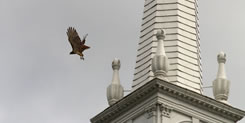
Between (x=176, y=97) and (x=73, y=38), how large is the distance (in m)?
9.19

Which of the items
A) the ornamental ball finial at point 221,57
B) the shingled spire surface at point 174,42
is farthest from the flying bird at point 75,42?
the ornamental ball finial at point 221,57

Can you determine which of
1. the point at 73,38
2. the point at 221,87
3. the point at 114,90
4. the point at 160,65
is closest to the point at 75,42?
the point at 73,38

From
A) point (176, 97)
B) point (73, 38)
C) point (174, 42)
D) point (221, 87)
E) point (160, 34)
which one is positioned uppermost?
point (73, 38)

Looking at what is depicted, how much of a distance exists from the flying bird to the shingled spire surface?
3.79m

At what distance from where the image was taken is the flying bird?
86188 mm

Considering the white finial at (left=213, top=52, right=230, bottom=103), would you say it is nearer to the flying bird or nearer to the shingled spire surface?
the shingled spire surface

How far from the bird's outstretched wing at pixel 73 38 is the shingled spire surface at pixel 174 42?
4153 millimetres

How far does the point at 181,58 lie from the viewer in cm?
8394

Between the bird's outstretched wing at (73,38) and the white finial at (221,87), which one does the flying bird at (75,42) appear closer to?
the bird's outstretched wing at (73,38)

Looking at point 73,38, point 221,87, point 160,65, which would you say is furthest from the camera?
point 73,38

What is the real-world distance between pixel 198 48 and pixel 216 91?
384cm

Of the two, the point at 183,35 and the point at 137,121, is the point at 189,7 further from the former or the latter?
the point at 137,121

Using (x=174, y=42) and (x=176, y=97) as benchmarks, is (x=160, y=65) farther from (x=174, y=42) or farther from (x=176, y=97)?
(x=174, y=42)

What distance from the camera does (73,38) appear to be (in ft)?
283
